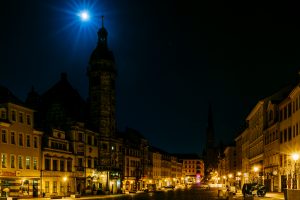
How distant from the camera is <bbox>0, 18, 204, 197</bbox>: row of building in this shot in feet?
226

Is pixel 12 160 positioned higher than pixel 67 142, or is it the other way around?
pixel 67 142

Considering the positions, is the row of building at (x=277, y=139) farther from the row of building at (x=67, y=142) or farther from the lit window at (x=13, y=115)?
the lit window at (x=13, y=115)

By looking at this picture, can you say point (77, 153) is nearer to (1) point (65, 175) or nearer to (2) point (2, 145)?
(1) point (65, 175)

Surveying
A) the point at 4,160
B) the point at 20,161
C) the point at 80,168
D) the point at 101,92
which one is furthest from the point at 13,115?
the point at 101,92

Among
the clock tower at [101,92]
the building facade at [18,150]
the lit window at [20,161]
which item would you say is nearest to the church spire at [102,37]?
the clock tower at [101,92]

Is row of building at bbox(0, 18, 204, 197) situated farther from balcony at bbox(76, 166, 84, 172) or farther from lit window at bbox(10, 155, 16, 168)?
balcony at bbox(76, 166, 84, 172)

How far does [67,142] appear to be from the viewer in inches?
3538

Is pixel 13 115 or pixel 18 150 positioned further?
pixel 18 150

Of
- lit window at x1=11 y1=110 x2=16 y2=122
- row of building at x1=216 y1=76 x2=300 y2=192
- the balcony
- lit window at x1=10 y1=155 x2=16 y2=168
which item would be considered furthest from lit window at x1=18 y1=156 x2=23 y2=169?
row of building at x1=216 y1=76 x2=300 y2=192

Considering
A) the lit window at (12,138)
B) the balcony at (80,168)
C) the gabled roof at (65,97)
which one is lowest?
the balcony at (80,168)

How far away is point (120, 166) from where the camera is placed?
122 metres

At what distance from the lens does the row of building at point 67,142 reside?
68.9 metres

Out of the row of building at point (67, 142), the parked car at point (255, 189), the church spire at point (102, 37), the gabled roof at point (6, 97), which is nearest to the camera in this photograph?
the parked car at point (255, 189)

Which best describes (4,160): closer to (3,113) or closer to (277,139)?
(3,113)
